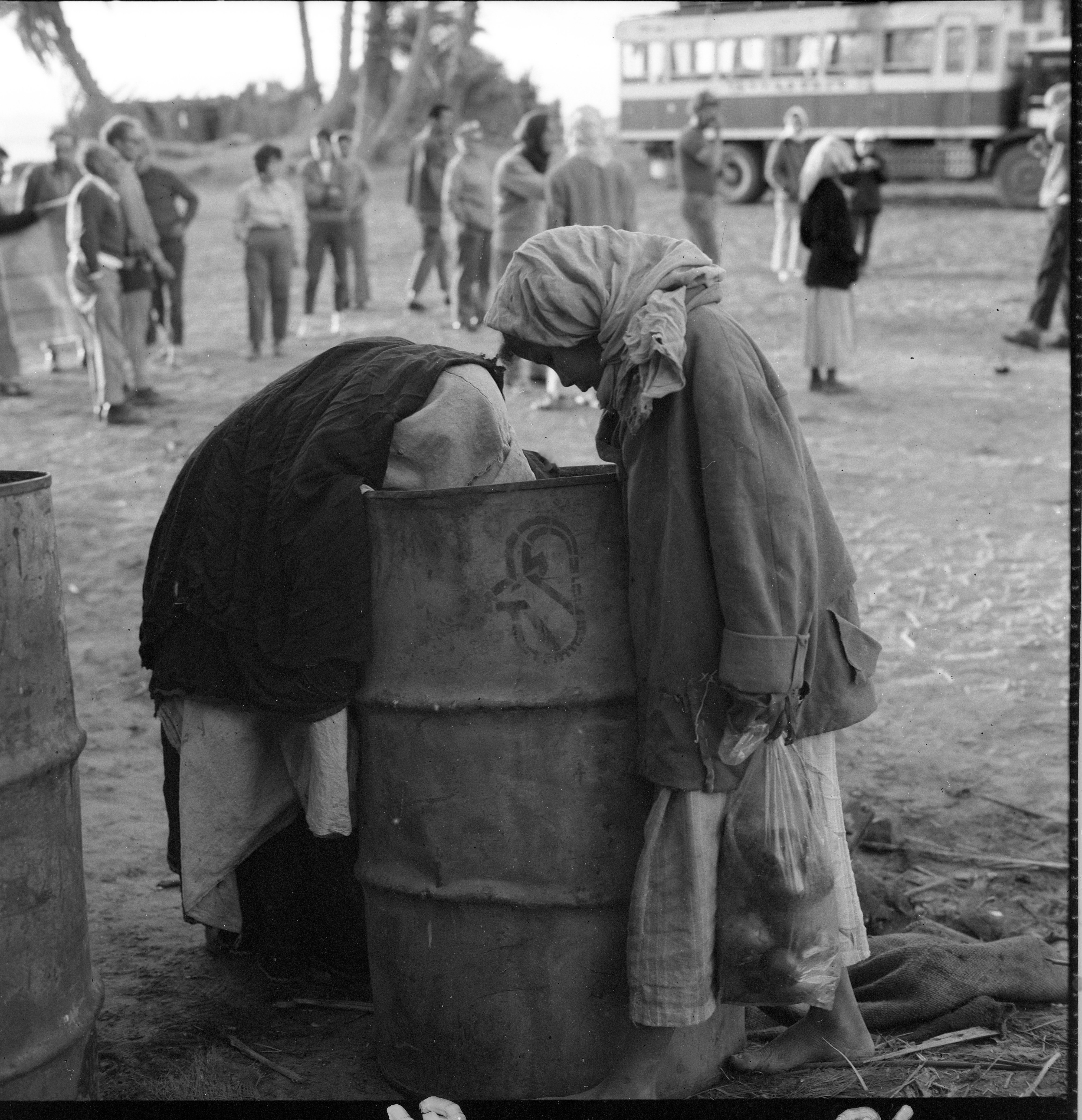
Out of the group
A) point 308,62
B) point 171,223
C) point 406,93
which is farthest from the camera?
point 406,93

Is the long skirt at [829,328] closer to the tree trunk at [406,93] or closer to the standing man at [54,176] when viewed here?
the tree trunk at [406,93]

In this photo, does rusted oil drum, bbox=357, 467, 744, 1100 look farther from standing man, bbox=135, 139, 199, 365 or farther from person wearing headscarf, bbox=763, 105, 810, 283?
person wearing headscarf, bbox=763, 105, 810, 283

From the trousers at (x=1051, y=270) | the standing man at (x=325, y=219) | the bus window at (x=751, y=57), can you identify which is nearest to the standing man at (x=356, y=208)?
the standing man at (x=325, y=219)

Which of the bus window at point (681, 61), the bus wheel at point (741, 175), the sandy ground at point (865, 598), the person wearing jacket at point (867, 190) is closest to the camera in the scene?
the sandy ground at point (865, 598)

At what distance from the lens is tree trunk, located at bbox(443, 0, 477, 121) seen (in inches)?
290

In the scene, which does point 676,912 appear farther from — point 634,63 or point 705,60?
point 705,60

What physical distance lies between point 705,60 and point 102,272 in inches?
429

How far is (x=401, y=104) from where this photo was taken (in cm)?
1223

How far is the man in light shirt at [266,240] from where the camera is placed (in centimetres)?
1002

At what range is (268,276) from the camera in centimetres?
1037

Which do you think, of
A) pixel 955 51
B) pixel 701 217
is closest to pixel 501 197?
pixel 701 217

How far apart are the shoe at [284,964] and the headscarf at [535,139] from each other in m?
6.26

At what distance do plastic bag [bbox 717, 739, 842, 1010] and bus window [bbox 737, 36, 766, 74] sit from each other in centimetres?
1614

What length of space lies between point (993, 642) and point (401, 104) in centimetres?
856
